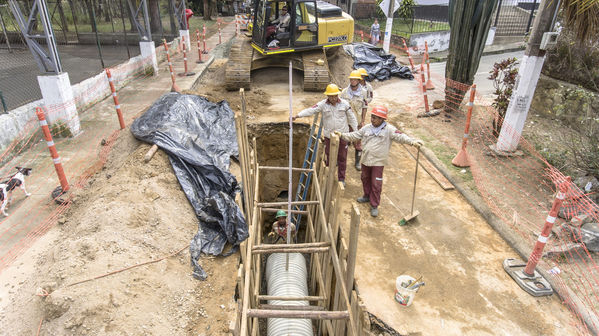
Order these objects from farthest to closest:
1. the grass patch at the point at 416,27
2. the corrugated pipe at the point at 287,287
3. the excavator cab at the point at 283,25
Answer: the grass patch at the point at 416,27 → the excavator cab at the point at 283,25 → the corrugated pipe at the point at 287,287

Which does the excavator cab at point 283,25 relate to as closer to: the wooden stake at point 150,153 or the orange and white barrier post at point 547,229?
the wooden stake at point 150,153

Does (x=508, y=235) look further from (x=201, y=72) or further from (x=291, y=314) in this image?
(x=201, y=72)

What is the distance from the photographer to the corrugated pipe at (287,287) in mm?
4043

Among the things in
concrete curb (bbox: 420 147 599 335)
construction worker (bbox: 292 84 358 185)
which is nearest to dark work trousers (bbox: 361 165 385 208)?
construction worker (bbox: 292 84 358 185)

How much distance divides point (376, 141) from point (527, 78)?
12.0 feet

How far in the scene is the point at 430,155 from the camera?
742 centimetres

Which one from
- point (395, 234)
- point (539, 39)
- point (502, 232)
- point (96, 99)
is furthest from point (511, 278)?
point (96, 99)

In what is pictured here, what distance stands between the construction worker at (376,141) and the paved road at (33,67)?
7.80 metres

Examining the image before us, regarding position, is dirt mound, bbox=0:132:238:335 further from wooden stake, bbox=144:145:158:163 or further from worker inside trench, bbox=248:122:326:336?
worker inside trench, bbox=248:122:326:336

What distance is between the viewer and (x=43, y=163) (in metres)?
6.57

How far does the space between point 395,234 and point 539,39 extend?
455 centimetres

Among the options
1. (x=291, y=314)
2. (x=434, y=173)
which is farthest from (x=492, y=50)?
(x=291, y=314)

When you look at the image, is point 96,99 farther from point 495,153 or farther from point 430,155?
point 495,153

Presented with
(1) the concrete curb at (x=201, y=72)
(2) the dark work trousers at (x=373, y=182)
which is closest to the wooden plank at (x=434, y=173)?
(2) the dark work trousers at (x=373, y=182)
